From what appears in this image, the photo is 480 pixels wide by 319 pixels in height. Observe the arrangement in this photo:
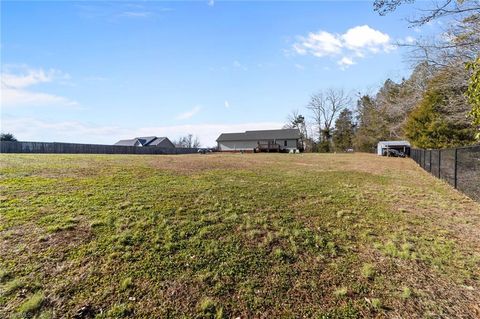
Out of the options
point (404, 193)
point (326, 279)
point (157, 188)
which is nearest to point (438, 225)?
point (404, 193)

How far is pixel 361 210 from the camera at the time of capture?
551 centimetres

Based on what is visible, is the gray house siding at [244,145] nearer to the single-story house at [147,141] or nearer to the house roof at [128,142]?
the single-story house at [147,141]

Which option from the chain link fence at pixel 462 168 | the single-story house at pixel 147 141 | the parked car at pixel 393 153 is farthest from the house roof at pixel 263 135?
the chain link fence at pixel 462 168

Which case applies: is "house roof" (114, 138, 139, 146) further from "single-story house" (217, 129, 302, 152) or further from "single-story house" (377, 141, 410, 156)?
"single-story house" (377, 141, 410, 156)

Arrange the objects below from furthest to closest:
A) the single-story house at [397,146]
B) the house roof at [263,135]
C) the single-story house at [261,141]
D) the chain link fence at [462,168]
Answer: the house roof at [263,135], the single-story house at [261,141], the single-story house at [397,146], the chain link fence at [462,168]

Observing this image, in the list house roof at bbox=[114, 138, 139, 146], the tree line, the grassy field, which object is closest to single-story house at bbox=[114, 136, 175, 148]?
house roof at bbox=[114, 138, 139, 146]

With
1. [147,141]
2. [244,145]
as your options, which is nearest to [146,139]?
[147,141]

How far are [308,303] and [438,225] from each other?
12.7 ft

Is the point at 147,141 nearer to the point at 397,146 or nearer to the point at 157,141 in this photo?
the point at 157,141

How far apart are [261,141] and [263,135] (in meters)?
1.40

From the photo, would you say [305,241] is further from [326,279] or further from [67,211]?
[67,211]

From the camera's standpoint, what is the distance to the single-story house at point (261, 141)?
139 ft

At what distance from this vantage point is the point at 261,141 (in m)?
44.7

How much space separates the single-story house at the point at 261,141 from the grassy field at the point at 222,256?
3666cm
